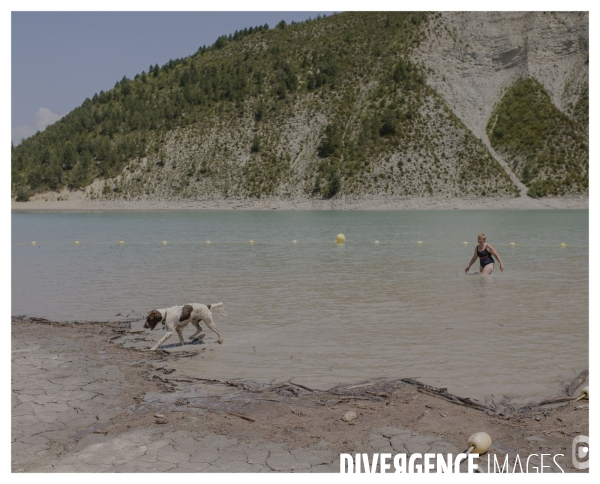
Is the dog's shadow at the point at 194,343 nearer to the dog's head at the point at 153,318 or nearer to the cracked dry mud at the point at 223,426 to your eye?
the dog's head at the point at 153,318

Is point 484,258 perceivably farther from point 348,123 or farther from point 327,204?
point 348,123

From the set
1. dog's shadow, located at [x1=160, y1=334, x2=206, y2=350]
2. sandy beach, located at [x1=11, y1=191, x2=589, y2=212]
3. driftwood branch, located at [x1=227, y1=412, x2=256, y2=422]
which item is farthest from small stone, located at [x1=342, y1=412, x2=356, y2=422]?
sandy beach, located at [x1=11, y1=191, x2=589, y2=212]

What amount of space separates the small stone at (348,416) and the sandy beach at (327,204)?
91.3 meters

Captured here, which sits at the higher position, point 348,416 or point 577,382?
point 348,416

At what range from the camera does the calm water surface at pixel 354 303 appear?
10.8m

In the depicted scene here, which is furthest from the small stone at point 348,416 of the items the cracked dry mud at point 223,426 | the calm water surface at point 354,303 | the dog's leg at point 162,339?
the dog's leg at point 162,339

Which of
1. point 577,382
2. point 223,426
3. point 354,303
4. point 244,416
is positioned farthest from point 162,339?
point 577,382

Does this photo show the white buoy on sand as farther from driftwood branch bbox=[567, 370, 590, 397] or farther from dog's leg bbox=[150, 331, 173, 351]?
dog's leg bbox=[150, 331, 173, 351]

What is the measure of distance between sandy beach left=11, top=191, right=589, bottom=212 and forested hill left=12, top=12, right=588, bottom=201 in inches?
58.9

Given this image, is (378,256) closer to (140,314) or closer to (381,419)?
(140,314)

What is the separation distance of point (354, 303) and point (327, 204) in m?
83.5

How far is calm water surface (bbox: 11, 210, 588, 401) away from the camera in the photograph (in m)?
10.8

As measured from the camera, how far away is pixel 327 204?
100 metres

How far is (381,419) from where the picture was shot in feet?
26.4
